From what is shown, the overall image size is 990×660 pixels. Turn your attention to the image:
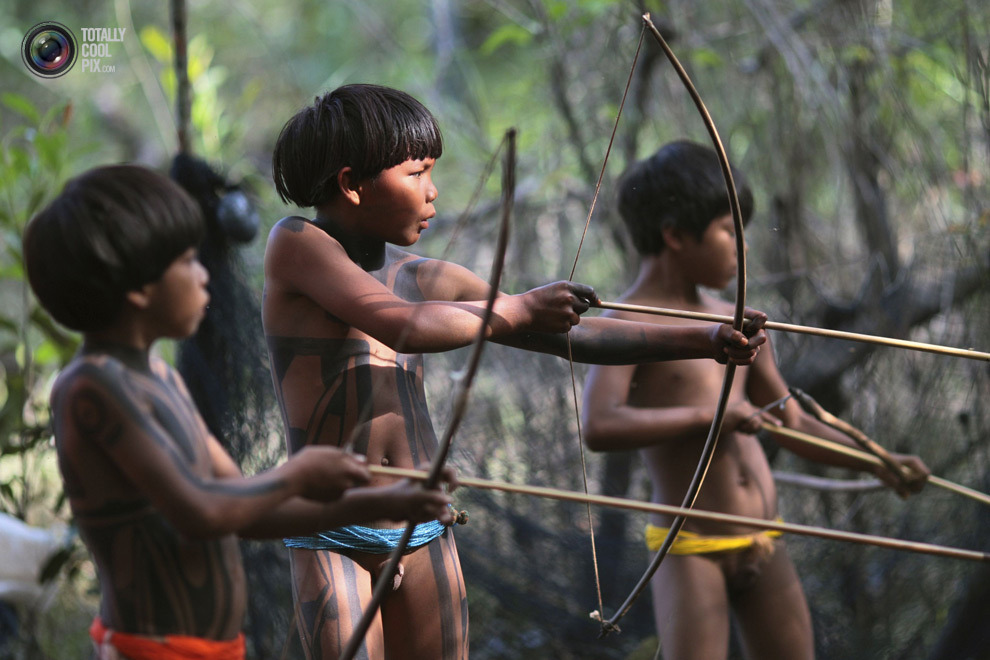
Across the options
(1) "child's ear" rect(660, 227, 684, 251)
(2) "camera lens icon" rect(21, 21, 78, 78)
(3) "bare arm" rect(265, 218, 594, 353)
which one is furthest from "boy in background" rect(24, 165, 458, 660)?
(2) "camera lens icon" rect(21, 21, 78, 78)

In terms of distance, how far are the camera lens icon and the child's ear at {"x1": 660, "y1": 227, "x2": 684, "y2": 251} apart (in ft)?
4.83

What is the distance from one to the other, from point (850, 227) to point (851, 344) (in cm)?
186

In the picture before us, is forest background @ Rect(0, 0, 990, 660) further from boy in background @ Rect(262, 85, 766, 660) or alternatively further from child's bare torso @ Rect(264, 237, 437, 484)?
child's bare torso @ Rect(264, 237, 437, 484)

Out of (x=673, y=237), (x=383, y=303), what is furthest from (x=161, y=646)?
(x=673, y=237)

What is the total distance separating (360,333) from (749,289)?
182 centimetres

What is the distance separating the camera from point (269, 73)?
796 cm

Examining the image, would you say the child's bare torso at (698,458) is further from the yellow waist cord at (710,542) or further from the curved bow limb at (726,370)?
the curved bow limb at (726,370)

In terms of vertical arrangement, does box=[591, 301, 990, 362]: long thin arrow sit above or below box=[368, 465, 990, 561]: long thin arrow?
above

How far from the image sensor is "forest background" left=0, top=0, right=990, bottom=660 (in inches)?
101

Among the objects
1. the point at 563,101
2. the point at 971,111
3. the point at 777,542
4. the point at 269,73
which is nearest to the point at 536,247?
the point at 563,101

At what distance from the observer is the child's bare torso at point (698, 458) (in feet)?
6.35

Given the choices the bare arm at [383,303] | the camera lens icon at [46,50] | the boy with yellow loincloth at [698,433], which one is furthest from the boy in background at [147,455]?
the camera lens icon at [46,50]

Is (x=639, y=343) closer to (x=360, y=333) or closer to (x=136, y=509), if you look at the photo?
(x=360, y=333)

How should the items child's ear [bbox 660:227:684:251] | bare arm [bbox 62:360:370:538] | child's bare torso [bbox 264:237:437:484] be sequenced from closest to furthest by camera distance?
1. bare arm [bbox 62:360:370:538]
2. child's bare torso [bbox 264:237:437:484]
3. child's ear [bbox 660:227:684:251]
